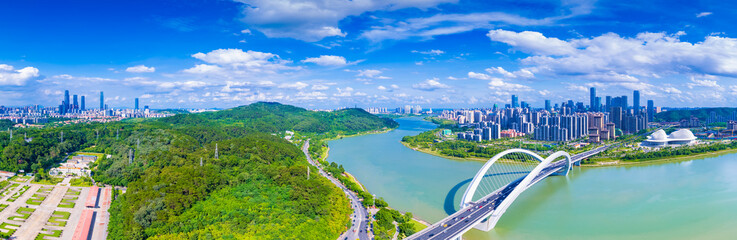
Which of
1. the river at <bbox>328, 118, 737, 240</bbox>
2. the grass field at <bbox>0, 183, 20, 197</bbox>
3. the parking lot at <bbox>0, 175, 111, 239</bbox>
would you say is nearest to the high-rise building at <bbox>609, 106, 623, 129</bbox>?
the river at <bbox>328, 118, 737, 240</bbox>

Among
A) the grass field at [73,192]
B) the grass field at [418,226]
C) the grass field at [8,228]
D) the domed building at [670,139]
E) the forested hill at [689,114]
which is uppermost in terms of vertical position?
the forested hill at [689,114]

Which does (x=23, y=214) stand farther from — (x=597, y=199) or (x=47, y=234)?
(x=597, y=199)

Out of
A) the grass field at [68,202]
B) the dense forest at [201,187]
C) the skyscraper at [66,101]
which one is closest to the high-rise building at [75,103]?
the skyscraper at [66,101]

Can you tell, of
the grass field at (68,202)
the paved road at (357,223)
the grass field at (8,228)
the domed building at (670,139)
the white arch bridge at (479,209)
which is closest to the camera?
the white arch bridge at (479,209)

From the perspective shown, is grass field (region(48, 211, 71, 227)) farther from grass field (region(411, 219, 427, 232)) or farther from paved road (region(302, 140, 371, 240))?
grass field (region(411, 219, 427, 232))

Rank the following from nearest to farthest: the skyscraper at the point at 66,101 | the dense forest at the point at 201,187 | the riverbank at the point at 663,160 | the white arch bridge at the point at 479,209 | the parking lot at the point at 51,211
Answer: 1. the white arch bridge at the point at 479,209
2. the dense forest at the point at 201,187
3. the parking lot at the point at 51,211
4. the riverbank at the point at 663,160
5. the skyscraper at the point at 66,101

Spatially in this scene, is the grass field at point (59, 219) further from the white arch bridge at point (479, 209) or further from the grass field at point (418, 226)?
the white arch bridge at point (479, 209)

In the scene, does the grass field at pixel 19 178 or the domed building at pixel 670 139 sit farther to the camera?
the domed building at pixel 670 139
